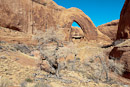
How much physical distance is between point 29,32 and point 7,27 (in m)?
3.02

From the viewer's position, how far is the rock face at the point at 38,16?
38.8ft

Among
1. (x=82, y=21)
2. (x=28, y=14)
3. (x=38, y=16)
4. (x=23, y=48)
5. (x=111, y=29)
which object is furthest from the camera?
(x=111, y=29)

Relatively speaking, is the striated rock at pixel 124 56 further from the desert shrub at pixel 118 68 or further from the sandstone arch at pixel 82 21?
the sandstone arch at pixel 82 21

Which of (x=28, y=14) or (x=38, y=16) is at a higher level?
(x=38, y=16)

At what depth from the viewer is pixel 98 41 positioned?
74.7 ft

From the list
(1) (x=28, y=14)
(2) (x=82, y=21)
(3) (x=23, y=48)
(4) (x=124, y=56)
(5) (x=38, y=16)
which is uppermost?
(2) (x=82, y=21)

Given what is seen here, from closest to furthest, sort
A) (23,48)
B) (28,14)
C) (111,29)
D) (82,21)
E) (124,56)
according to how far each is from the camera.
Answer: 1. (124,56)
2. (23,48)
3. (28,14)
4. (82,21)
5. (111,29)

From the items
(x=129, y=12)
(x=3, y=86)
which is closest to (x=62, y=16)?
(x=129, y=12)

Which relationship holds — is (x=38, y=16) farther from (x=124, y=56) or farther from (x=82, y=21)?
(x=124, y=56)

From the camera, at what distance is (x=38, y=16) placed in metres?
15.5

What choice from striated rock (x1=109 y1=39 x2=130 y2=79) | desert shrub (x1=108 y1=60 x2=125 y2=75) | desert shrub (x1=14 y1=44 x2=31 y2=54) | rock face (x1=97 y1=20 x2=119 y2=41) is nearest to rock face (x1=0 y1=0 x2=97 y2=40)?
desert shrub (x1=14 y1=44 x2=31 y2=54)

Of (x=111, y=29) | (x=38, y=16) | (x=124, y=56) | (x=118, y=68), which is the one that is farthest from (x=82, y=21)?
(x=118, y=68)

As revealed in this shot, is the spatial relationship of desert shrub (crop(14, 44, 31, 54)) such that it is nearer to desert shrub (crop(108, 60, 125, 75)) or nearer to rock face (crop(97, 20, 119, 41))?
desert shrub (crop(108, 60, 125, 75))

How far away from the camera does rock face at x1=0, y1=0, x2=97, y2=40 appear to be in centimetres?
1184
